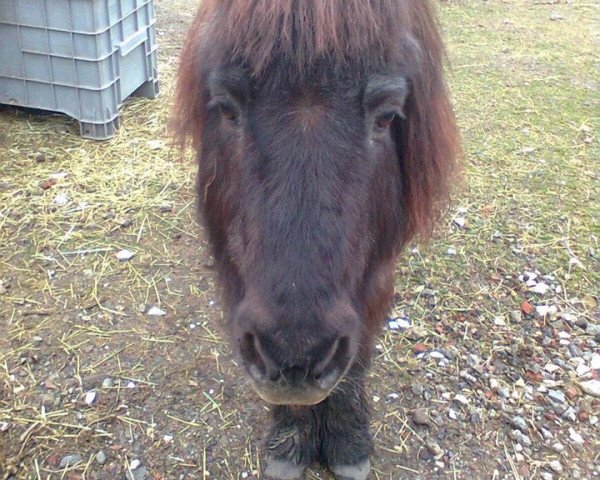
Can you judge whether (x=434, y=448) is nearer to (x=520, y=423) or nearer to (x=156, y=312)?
(x=520, y=423)

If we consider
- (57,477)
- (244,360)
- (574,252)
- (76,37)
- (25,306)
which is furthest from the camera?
(76,37)

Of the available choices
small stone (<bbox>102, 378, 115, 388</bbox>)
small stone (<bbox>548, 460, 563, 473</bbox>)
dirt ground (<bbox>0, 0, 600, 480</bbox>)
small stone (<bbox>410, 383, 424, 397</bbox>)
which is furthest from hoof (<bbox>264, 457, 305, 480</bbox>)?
small stone (<bbox>548, 460, 563, 473</bbox>)

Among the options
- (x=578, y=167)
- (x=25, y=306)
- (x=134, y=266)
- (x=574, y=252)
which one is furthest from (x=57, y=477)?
(x=578, y=167)

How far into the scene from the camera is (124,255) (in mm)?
3717

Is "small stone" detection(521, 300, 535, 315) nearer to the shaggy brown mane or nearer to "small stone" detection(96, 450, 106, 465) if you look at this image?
the shaggy brown mane

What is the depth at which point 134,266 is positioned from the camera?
3658 mm

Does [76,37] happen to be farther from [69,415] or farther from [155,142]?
[69,415]

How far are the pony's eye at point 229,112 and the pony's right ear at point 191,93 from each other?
0.22m

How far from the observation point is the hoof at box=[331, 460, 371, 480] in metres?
2.60

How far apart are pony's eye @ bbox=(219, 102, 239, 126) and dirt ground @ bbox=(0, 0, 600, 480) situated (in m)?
1.51

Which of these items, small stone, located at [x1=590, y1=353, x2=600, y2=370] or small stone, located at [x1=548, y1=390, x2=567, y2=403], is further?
small stone, located at [x1=590, y1=353, x2=600, y2=370]

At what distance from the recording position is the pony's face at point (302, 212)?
1599 millimetres

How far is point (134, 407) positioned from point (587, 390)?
2.18m

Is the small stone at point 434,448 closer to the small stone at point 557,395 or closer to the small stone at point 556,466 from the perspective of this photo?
the small stone at point 556,466
